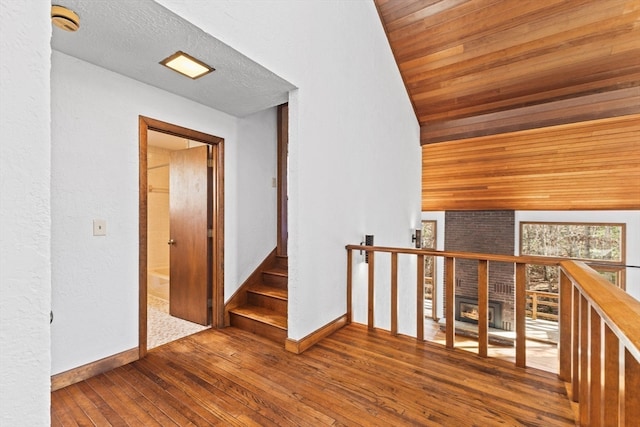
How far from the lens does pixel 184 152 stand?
10.3 feet

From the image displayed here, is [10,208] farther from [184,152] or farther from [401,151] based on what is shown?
[401,151]

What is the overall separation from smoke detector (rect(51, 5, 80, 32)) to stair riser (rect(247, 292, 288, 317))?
2469 mm

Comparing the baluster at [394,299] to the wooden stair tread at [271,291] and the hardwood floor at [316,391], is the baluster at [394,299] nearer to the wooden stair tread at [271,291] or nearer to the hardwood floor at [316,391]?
the hardwood floor at [316,391]

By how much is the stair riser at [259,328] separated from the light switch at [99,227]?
140cm

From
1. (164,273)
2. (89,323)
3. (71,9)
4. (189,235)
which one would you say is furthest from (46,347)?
(164,273)

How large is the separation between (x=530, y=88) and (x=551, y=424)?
11.9 feet

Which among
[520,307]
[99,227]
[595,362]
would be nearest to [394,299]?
[520,307]

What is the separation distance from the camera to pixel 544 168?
470 cm

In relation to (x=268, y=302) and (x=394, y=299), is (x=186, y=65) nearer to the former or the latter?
(x=268, y=302)

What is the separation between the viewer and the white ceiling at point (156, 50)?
1465 millimetres

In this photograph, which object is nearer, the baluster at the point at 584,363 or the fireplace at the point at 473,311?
the baluster at the point at 584,363

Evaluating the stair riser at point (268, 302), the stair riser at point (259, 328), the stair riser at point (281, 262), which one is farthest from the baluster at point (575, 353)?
the stair riser at point (281, 262)

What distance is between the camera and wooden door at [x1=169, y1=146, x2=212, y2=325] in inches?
115

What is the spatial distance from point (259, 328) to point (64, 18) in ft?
A: 8.20
